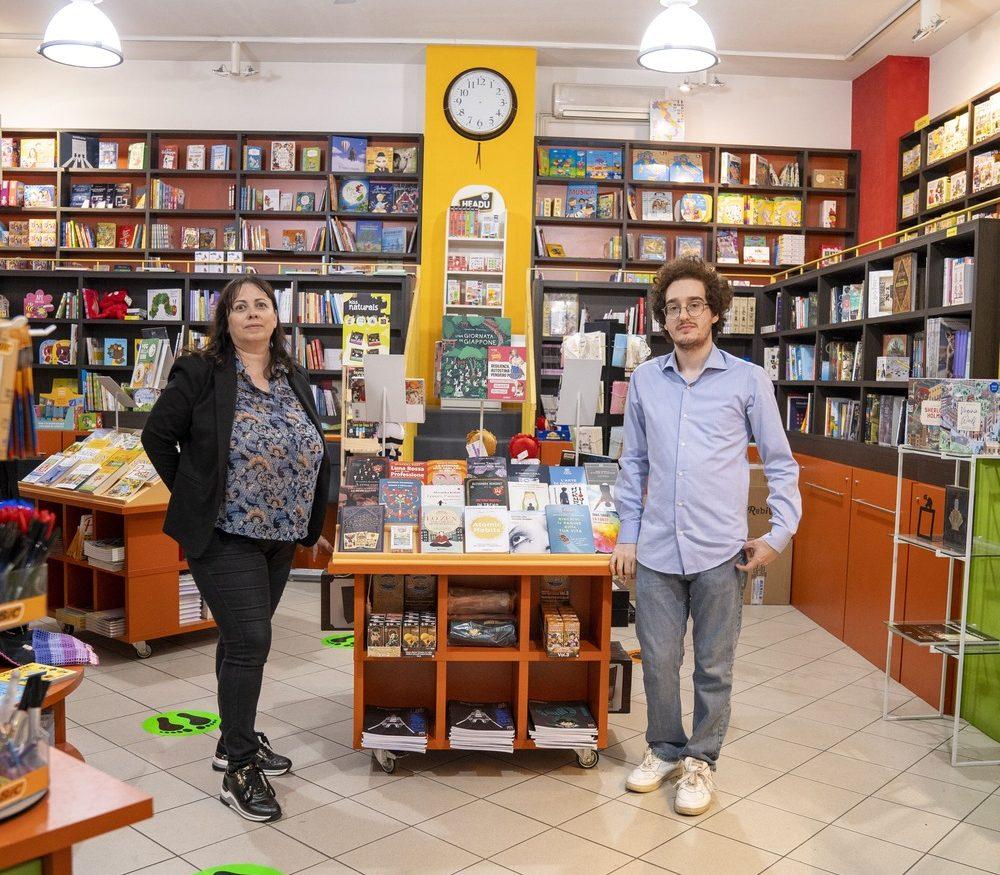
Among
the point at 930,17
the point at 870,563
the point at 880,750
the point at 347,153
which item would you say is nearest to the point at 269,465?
the point at 880,750

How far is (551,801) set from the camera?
314 centimetres

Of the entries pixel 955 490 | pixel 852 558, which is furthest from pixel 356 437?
pixel 955 490

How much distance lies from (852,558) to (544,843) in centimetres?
309

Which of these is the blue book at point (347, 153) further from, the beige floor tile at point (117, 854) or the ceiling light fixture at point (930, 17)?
the beige floor tile at point (117, 854)

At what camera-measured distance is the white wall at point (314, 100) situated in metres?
9.16

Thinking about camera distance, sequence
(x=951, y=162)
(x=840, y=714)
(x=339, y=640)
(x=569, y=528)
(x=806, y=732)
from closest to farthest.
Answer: (x=569, y=528)
(x=806, y=732)
(x=840, y=714)
(x=339, y=640)
(x=951, y=162)

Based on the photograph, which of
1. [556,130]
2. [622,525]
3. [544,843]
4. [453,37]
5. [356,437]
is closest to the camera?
[544,843]

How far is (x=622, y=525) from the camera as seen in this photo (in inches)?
126

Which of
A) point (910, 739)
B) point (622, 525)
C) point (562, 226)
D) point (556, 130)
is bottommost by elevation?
point (910, 739)

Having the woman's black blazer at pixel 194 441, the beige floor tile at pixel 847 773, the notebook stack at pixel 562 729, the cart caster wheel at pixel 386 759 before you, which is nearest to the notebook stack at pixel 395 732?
the cart caster wheel at pixel 386 759

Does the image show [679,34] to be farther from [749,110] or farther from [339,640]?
[339,640]

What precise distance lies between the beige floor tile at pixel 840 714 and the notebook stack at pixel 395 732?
1.83 metres

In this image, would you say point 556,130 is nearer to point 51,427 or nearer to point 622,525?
point 51,427

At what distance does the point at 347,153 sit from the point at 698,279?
672cm
